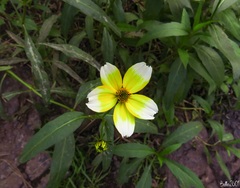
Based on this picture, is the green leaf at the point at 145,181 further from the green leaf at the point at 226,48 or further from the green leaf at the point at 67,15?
the green leaf at the point at 67,15

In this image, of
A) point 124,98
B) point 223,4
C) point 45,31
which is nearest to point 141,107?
point 124,98

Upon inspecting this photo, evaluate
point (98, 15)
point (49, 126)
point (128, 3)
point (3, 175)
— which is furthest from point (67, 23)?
point (3, 175)

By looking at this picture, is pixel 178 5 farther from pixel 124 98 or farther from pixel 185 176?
pixel 185 176

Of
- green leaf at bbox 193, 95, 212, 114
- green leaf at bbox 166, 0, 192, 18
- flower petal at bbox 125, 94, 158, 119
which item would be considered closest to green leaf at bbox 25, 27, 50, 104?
flower petal at bbox 125, 94, 158, 119

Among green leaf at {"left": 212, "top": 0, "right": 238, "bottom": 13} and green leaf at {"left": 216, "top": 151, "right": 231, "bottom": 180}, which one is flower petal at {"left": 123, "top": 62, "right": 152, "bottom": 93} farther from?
green leaf at {"left": 216, "top": 151, "right": 231, "bottom": 180}

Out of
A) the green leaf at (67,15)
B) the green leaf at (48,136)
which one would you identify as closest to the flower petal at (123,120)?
the green leaf at (48,136)

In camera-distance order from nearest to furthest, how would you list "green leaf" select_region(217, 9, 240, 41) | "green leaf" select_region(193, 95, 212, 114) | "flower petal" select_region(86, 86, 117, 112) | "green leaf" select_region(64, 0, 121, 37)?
"flower petal" select_region(86, 86, 117, 112), "green leaf" select_region(64, 0, 121, 37), "green leaf" select_region(217, 9, 240, 41), "green leaf" select_region(193, 95, 212, 114)

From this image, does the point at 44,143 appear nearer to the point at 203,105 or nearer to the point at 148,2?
the point at 148,2
